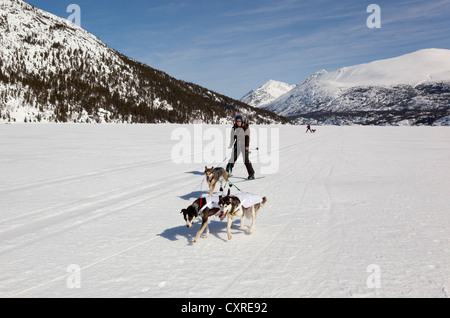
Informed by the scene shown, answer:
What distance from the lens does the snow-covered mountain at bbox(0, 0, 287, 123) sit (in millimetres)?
95062

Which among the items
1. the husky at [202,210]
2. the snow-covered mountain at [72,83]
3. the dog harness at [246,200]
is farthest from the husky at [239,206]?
the snow-covered mountain at [72,83]

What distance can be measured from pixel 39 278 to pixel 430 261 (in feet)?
16.9

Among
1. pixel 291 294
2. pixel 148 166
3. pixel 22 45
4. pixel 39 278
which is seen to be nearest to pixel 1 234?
→ pixel 39 278

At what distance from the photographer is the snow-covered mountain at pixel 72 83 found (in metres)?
95.1

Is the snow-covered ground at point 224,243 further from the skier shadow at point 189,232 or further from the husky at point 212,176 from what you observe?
the husky at point 212,176

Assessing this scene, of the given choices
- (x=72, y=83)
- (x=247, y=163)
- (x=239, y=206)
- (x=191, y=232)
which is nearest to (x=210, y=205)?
(x=239, y=206)

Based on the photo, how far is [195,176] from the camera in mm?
11305

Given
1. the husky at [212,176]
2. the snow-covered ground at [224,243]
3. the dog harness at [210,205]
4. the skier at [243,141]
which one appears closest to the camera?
the snow-covered ground at [224,243]

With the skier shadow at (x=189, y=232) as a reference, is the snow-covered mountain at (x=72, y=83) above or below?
above

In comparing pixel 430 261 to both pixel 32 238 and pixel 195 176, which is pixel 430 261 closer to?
pixel 32 238

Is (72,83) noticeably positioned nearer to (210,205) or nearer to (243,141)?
(243,141)

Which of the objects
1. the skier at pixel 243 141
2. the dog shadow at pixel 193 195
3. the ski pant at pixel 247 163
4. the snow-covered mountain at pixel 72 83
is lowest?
the dog shadow at pixel 193 195
